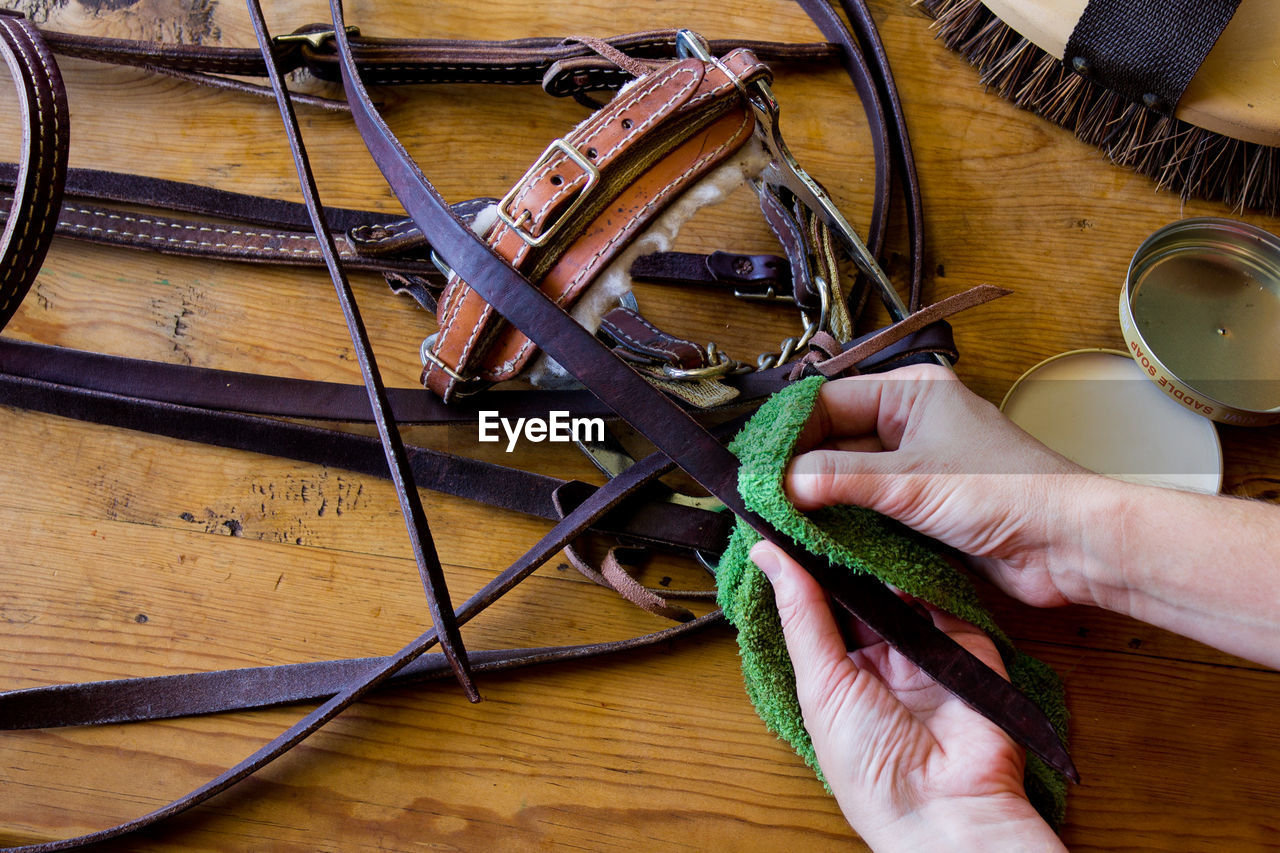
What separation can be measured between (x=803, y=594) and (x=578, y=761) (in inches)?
14.8

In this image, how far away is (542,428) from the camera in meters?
1.11

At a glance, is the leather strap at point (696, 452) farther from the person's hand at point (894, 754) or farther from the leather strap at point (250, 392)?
the leather strap at point (250, 392)

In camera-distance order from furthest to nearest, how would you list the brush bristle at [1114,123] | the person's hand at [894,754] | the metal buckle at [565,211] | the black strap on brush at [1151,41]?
the brush bristle at [1114,123] → the black strap on brush at [1151,41] → the metal buckle at [565,211] → the person's hand at [894,754]

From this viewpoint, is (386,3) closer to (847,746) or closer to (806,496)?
(806,496)

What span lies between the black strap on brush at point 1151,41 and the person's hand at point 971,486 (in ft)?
1.69

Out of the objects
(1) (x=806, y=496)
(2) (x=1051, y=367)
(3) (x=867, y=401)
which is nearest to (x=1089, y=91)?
A: (2) (x=1051, y=367)

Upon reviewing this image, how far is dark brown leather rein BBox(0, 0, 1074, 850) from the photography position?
858 mm

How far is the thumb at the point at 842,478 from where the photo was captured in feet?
2.68

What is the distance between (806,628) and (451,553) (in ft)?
1.61

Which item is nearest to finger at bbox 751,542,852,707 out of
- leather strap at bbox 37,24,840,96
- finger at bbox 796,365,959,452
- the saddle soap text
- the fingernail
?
the fingernail

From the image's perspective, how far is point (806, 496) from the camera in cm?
83

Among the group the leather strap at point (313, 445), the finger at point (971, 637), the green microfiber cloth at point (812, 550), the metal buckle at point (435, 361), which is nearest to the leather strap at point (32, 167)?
the leather strap at point (313, 445)

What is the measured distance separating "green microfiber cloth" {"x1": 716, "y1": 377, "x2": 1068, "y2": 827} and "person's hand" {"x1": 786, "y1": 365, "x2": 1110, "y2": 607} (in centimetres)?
3

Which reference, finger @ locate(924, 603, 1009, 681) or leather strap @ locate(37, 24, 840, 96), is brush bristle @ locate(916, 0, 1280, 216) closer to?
leather strap @ locate(37, 24, 840, 96)
